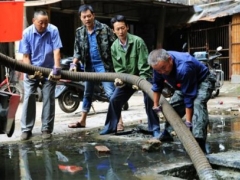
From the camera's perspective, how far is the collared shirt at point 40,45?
18.2 ft

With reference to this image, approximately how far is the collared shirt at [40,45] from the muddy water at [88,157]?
1139mm

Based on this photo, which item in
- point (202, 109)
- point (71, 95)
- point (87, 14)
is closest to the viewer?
point (202, 109)

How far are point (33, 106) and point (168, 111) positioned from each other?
7.33 feet

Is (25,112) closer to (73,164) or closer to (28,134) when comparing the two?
(28,134)

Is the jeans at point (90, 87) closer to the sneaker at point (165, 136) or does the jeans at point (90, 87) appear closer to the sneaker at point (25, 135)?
the sneaker at point (25, 135)

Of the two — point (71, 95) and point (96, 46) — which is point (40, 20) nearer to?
point (96, 46)

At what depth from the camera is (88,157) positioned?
4.31 m

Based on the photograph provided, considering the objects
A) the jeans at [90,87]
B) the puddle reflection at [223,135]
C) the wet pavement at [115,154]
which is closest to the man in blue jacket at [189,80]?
the wet pavement at [115,154]

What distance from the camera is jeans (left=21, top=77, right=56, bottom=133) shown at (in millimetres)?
5527

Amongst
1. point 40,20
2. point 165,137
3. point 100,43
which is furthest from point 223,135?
point 40,20

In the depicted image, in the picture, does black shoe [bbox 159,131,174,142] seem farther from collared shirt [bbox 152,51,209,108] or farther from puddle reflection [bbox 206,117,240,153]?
collared shirt [bbox 152,51,209,108]

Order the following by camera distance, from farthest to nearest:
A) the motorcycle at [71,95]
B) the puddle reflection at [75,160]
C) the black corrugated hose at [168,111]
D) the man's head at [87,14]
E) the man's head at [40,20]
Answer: the motorcycle at [71,95], the man's head at [87,14], the man's head at [40,20], the puddle reflection at [75,160], the black corrugated hose at [168,111]

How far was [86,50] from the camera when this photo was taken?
602 centimetres

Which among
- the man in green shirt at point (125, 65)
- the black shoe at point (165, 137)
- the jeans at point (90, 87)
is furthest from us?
the jeans at point (90, 87)
